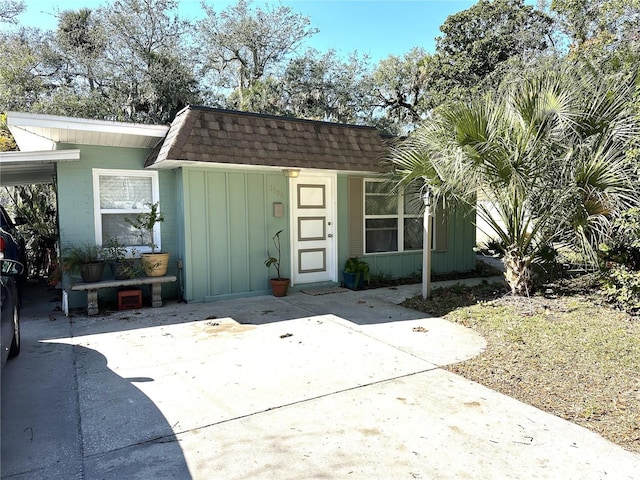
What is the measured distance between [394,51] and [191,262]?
58.4 ft

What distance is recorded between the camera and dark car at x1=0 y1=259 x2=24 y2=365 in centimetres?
332

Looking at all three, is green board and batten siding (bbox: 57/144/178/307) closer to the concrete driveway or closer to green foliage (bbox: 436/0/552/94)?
the concrete driveway

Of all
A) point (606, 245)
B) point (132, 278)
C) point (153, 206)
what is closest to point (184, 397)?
point (132, 278)

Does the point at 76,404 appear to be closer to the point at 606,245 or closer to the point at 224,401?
the point at 224,401

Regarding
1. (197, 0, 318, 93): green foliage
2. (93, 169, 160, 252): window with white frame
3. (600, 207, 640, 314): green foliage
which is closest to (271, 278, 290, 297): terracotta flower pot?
(93, 169, 160, 252): window with white frame

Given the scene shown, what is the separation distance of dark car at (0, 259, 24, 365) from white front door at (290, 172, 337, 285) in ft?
14.0

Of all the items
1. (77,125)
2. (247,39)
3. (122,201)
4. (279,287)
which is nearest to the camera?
(77,125)

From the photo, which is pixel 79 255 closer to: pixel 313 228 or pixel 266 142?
pixel 266 142

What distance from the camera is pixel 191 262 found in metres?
6.54

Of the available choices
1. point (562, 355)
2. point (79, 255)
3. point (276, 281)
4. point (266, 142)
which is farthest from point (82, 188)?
point (562, 355)

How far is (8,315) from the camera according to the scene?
11.9 feet

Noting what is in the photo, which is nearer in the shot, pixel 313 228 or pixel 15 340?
pixel 15 340

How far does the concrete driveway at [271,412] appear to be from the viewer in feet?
7.88

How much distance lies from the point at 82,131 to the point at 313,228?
3.97 m
